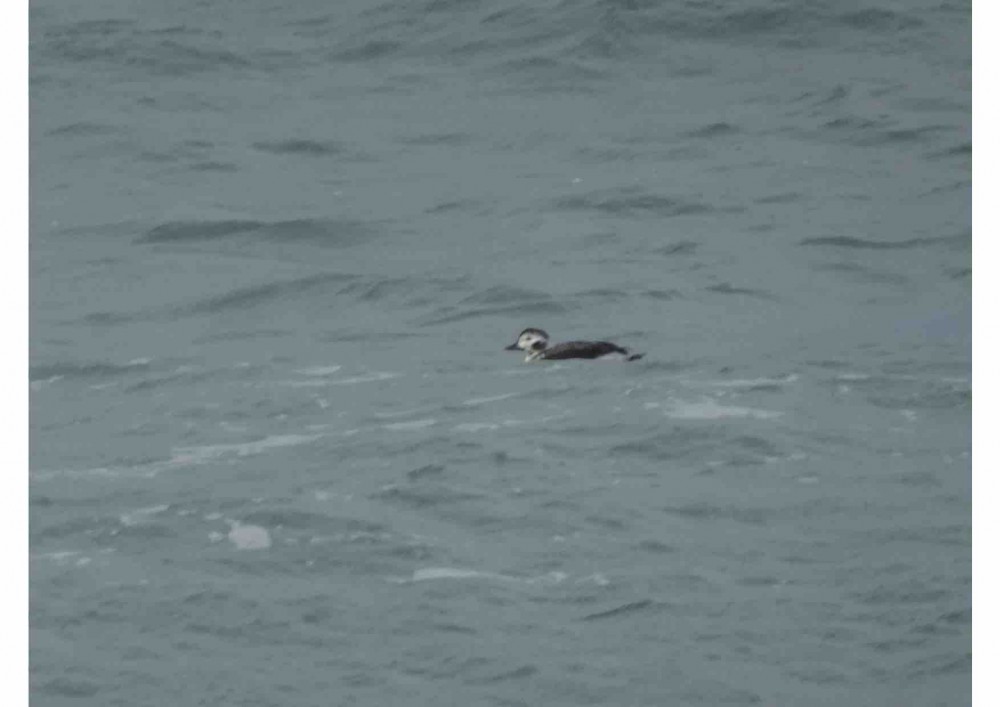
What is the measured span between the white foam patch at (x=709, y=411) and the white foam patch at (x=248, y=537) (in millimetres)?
2093

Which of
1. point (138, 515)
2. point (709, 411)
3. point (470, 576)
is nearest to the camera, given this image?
point (470, 576)

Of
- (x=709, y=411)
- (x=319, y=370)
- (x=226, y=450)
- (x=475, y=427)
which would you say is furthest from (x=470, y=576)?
(x=319, y=370)

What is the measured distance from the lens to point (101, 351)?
1112cm

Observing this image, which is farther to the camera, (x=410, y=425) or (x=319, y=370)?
(x=319, y=370)

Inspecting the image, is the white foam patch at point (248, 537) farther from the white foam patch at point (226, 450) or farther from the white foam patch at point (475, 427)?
the white foam patch at point (475, 427)

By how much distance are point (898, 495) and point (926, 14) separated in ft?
11.5

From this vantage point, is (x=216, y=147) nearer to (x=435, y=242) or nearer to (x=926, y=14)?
(x=435, y=242)

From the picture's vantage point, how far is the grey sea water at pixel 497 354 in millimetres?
9156


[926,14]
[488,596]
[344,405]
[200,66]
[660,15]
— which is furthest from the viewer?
[660,15]

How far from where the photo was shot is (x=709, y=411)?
35.0 ft

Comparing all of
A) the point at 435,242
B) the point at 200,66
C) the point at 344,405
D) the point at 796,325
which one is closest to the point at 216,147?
the point at 200,66

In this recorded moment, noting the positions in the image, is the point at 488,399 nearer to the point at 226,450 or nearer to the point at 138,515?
the point at 226,450

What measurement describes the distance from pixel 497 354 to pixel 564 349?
35 cm

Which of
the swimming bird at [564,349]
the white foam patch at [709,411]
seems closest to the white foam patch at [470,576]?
the white foam patch at [709,411]
